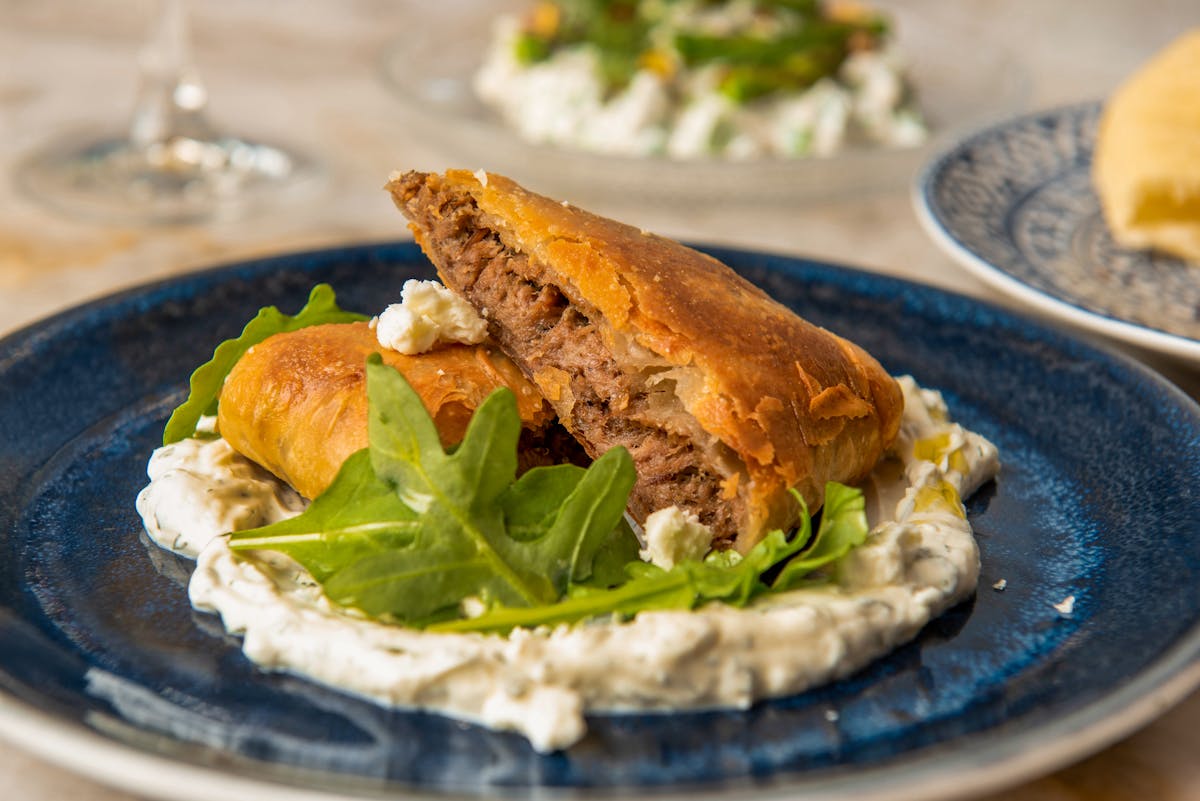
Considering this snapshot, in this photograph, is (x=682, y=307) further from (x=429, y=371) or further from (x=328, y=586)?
(x=328, y=586)

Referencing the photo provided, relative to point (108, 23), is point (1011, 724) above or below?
above

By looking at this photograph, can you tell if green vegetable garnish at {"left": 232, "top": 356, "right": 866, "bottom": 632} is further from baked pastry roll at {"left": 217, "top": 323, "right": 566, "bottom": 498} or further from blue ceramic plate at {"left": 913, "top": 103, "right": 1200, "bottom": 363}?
blue ceramic plate at {"left": 913, "top": 103, "right": 1200, "bottom": 363}

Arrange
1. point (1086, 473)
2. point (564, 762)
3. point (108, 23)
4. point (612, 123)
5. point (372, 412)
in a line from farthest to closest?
point (108, 23) < point (612, 123) < point (1086, 473) < point (372, 412) < point (564, 762)

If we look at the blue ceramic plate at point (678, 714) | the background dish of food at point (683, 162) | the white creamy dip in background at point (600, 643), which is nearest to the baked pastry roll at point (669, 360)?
the white creamy dip in background at point (600, 643)

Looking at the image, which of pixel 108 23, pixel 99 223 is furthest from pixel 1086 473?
pixel 108 23

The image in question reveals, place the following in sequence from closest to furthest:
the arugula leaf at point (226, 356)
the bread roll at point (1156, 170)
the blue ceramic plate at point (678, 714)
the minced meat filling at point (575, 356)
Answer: the blue ceramic plate at point (678, 714), the minced meat filling at point (575, 356), the arugula leaf at point (226, 356), the bread roll at point (1156, 170)

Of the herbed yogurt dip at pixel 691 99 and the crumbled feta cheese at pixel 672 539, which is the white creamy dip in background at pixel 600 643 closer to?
the crumbled feta cheese at pixel 672 539
